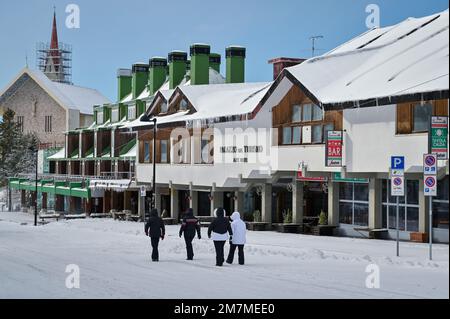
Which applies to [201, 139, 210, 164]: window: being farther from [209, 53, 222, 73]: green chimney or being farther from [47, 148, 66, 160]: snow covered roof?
[47, 148, 66, 160]: snow covered roof

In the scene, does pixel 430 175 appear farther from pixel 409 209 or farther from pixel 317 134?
pixel 317 134

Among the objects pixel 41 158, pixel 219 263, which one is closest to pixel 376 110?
pixel 219 263

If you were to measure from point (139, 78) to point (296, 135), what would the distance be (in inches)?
1511

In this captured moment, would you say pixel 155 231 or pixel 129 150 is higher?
pixel 129 150

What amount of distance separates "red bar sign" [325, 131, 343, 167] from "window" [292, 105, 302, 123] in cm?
409

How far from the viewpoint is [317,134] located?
3397 cm

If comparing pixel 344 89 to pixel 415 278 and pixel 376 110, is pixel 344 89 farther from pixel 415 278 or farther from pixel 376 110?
pixel 415 278

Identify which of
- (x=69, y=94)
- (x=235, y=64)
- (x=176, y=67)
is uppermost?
(x=69, y=94)

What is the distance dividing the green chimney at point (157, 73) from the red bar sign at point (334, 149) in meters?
37.4

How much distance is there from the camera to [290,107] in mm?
35719

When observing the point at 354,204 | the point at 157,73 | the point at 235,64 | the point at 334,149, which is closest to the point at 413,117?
the point at 334,149

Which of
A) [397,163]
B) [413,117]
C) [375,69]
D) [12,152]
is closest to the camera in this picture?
[397,163]

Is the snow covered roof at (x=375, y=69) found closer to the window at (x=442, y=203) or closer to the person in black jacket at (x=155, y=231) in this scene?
the window at (x=442, y=203)

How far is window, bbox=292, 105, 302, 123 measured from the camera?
115ft
